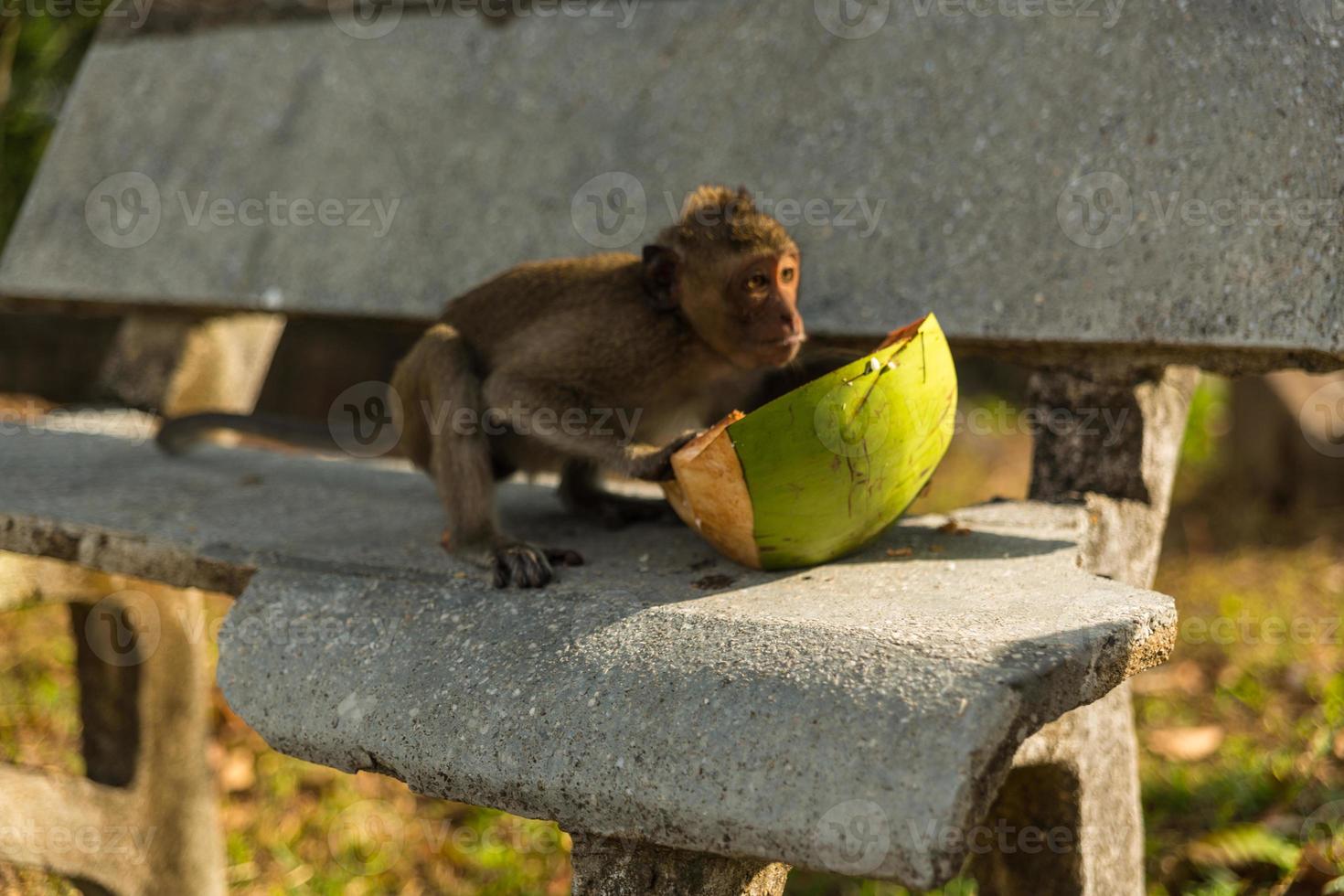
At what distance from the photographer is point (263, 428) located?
11.6 ft

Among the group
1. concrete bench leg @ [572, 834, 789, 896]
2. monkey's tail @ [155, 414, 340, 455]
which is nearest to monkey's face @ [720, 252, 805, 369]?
concrete bench leg @ [572, 834, 789, 896]

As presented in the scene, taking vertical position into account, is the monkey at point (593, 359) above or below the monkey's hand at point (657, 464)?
above

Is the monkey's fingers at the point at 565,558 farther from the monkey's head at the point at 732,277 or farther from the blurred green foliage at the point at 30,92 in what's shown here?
the blurred green foliage at the point at 30,92

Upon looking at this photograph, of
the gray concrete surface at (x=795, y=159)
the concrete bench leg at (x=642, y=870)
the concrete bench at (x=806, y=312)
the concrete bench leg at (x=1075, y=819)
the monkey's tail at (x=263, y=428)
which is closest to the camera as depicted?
the concrete bench at (x=806, y=312)

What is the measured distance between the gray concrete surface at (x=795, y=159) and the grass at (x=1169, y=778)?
4.43 ft

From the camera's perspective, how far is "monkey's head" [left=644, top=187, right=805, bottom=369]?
2799mm

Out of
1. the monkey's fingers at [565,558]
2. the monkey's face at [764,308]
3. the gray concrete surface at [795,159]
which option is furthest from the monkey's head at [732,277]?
the monkey's fingers at [565,558]

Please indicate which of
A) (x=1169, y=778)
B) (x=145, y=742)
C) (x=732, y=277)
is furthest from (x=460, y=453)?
(x=1169, y=778)

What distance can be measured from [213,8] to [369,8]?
673 millimetres

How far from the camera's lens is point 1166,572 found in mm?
5566

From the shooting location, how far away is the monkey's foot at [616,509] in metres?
3.29

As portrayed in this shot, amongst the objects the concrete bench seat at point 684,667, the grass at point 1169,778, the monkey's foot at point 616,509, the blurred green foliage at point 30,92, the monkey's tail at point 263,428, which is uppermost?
the blurred green foliage at point 30,92

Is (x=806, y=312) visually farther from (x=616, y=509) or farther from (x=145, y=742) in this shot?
(x=145, y=742)

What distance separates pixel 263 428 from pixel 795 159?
1635 millimetres
